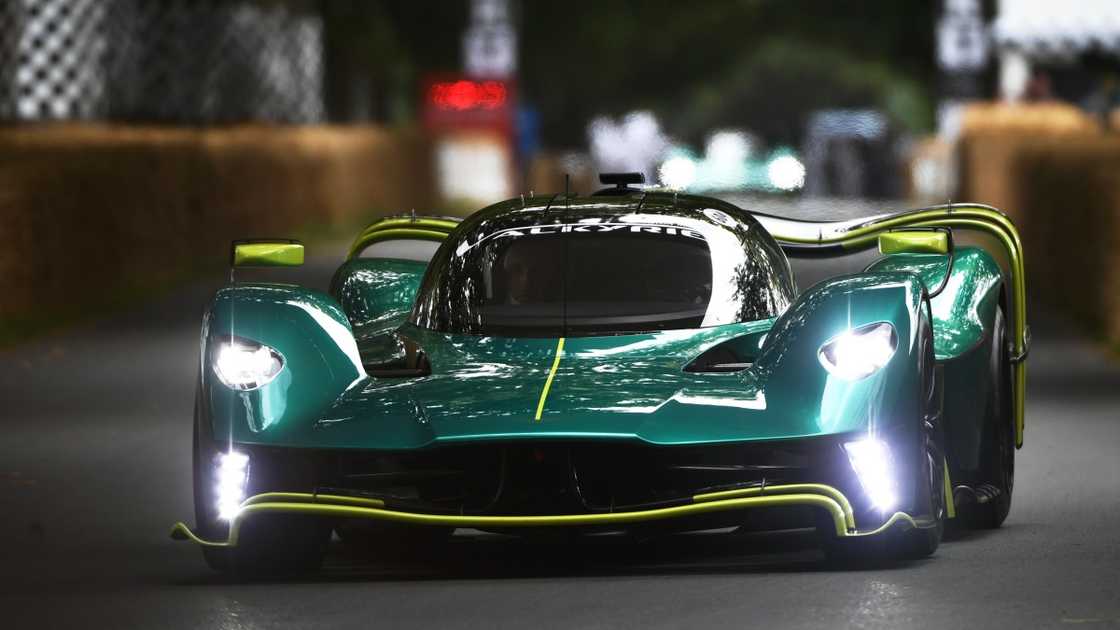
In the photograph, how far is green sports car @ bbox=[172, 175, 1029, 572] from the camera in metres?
7.87

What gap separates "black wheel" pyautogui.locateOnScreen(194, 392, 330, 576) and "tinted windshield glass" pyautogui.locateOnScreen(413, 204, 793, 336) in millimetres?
1068

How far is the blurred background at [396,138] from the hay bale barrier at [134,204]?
0.15ft

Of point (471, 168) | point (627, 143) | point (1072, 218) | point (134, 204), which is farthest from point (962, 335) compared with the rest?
point (471, 168)

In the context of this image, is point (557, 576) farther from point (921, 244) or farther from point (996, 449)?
point (996, 449)

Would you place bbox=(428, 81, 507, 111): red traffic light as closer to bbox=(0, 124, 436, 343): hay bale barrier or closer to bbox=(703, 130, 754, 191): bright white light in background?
bbox=(703, 130, 754, 191): bright white light in background

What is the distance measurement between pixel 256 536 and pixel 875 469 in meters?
1.99

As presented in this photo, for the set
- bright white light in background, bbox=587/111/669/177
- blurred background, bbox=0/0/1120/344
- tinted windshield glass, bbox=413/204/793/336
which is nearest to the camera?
tinted windshield glass, bbox=413/204/793/336

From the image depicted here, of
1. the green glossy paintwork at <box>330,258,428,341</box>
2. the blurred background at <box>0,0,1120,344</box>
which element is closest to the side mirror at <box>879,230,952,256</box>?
the green glossy paintwork at <box>330,258,428,341</box>

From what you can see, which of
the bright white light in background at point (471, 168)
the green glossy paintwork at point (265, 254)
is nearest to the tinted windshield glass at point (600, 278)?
the green glossy paintwork at point (265, 254)

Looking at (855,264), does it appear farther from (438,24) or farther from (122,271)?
(438,24)

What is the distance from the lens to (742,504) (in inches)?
303

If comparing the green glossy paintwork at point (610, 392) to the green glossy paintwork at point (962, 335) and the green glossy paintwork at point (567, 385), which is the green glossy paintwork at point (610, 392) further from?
the green glossy paintwork at point (962, 335)

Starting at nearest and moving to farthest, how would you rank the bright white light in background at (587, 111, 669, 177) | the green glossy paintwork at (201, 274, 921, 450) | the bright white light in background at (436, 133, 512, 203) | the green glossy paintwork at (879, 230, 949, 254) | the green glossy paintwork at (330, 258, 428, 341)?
the green glossy paintwork at (201, 274, 921, 450)
the green glossy paintwork at (879, 230, 949, 254)
the green glossy paintwork at (330, 258, 428, 341)
the bright white light in background at (587, 111, 669, 177)
the bright white light in background at (436, 133, 512, 203)

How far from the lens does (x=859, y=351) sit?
8.16 metres
